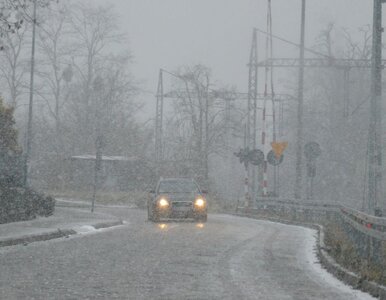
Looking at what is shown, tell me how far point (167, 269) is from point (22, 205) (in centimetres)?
1614

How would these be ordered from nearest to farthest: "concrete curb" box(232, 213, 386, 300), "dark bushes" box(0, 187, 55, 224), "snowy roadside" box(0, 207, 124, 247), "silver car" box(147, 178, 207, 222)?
"concrete curb" box(232, 213, 386, 300) → "snowy roadside" box(0, 207, 124, 247) → "dark bushes" box(0, 187, 55, 224) → "silver car" box(147, 178, 207, 222)

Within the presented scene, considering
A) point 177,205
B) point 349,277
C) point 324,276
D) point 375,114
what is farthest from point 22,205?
point 349,277

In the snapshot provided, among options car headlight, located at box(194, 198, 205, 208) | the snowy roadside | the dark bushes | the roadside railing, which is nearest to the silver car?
car headlight, located at box(194, 198, 205, 208)

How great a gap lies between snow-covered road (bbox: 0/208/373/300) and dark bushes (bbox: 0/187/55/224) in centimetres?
712

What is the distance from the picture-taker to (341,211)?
2317cm

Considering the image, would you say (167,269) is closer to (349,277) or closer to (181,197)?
(349,277)

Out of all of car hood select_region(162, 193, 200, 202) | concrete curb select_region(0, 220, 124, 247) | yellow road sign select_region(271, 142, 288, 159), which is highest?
yellow road sign select_region(271, 142, 288, 159)

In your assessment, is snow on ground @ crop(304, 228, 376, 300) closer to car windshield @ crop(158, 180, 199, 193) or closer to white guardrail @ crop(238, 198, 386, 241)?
white guardrail @ crop(238, 198, 386, 241)

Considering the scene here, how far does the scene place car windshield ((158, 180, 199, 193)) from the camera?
97.1 feet

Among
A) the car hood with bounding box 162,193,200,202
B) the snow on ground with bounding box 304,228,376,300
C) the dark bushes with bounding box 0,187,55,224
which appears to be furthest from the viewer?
the car hood with bounding box 162,193,200,202

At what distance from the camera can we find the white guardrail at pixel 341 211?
1260cm

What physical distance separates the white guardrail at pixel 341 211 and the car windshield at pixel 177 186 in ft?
14.3

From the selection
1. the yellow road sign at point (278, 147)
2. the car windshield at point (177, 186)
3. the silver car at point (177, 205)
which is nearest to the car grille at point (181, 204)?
the silver car at point (177, 205)

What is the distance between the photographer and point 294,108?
226 feet
